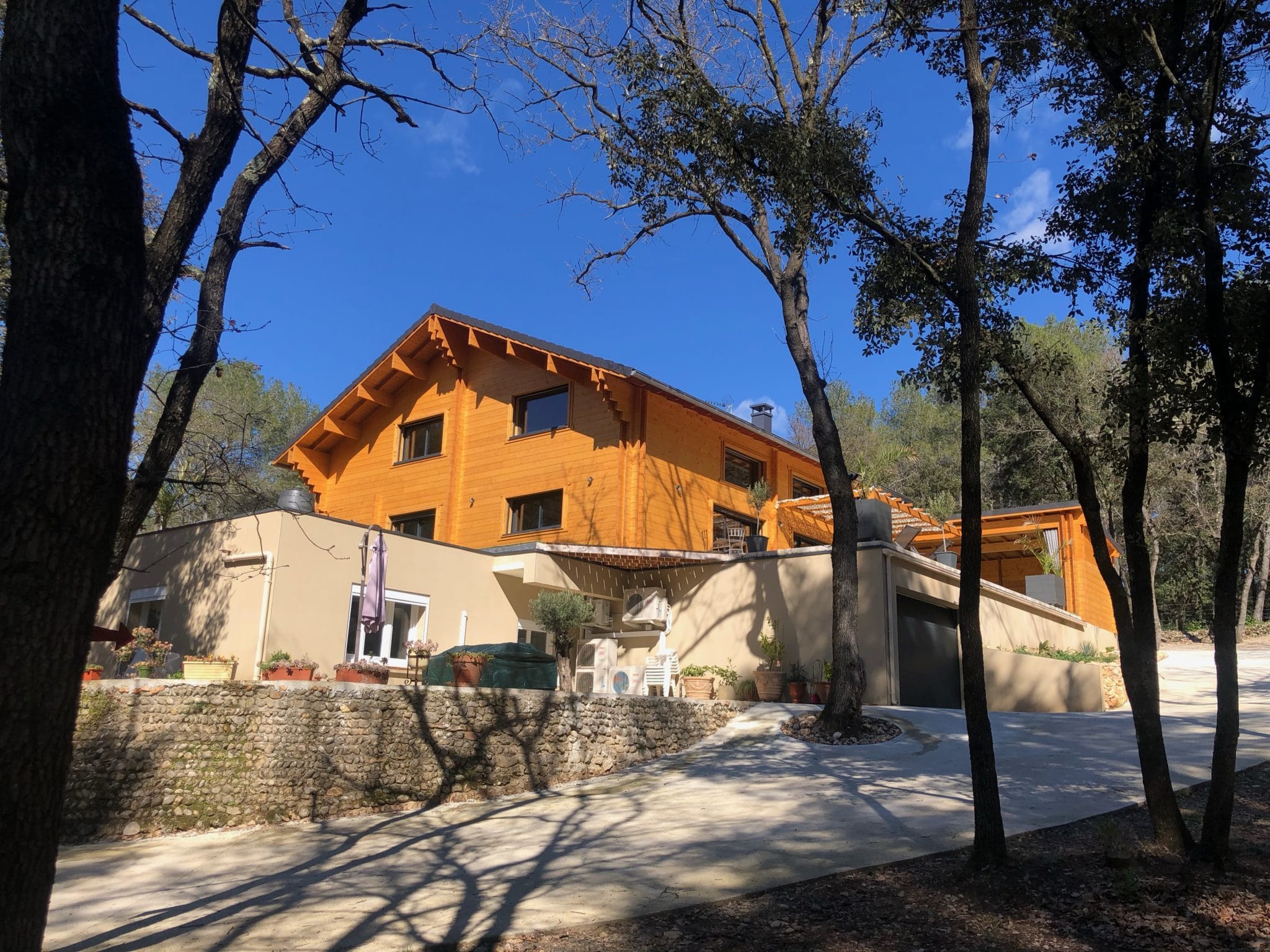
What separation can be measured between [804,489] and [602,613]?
7.57 m

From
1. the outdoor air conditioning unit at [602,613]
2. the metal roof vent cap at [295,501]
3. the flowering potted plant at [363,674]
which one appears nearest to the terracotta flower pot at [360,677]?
the flowering potted plant at [363,674]

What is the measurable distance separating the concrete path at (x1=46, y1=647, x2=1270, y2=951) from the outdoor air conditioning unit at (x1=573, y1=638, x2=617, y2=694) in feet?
12.5

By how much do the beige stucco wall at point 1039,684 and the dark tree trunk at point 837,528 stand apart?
3.06 metres

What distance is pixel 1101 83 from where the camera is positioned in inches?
355

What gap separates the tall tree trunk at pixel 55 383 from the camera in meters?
2.78

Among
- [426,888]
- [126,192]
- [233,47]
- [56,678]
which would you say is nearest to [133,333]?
[126,192]

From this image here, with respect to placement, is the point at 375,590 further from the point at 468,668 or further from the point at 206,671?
the point at 206,671

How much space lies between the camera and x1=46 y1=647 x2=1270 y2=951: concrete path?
6.71 metres

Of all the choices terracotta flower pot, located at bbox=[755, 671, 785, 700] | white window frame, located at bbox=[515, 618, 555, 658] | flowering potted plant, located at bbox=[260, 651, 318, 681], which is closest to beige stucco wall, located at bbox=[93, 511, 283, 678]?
flowering potted plant, located at bbox=[260, 651, 318, 681]

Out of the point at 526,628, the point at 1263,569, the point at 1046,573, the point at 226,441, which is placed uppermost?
the point at 1263,569

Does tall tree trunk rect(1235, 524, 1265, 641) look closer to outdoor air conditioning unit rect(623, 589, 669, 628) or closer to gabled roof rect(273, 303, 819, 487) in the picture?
gabled roof rect(273, 303, 819, 487)

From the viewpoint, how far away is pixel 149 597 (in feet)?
54.2

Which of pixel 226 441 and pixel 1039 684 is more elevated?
pixel 226 441

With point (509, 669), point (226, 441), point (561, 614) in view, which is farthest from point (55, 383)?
point (561, 614)
